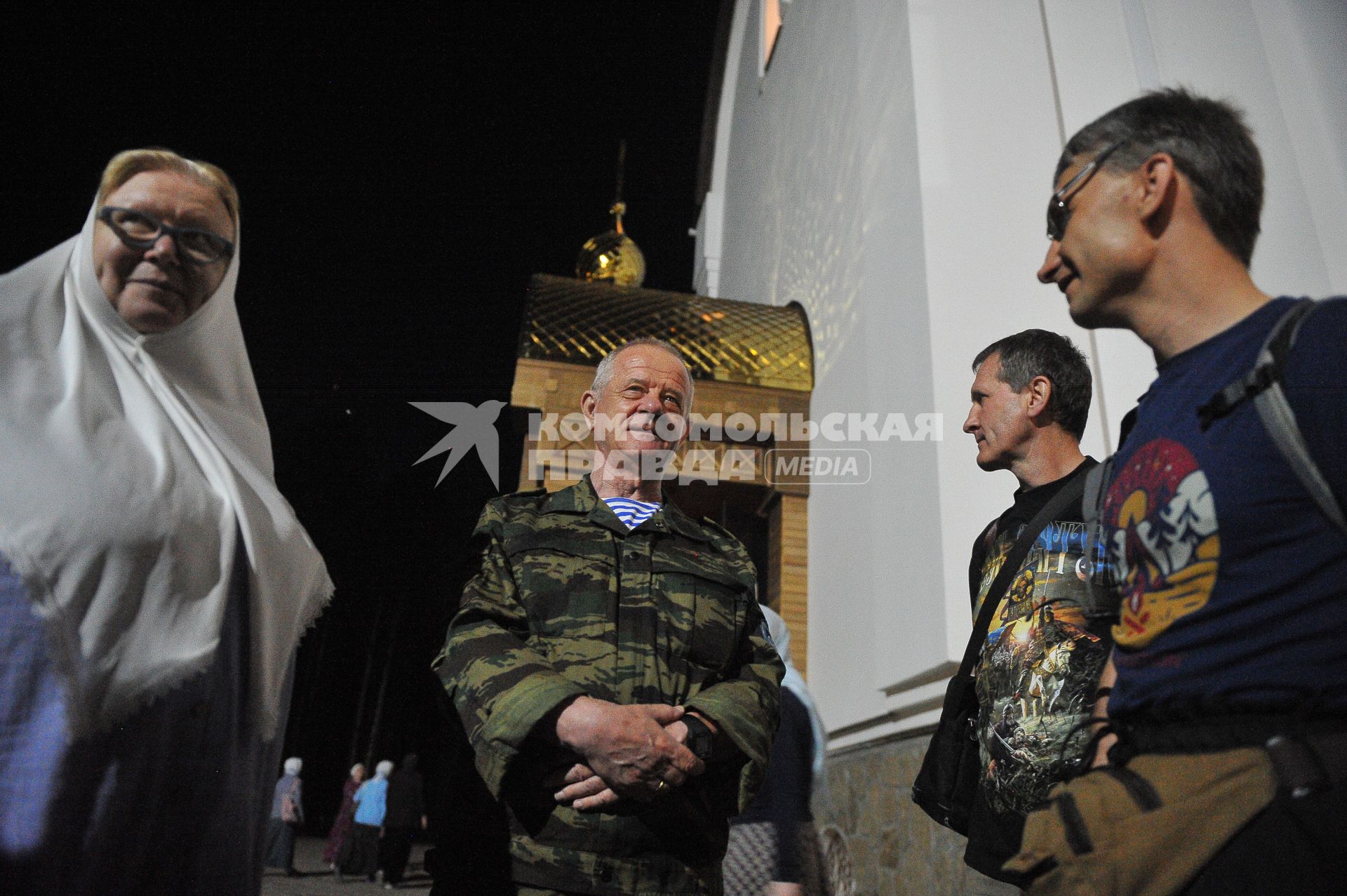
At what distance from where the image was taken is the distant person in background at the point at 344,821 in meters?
10.0

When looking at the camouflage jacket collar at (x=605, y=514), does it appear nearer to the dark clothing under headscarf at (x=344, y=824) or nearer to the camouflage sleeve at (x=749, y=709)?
the camouflage sleeve at (x=749, y=709)

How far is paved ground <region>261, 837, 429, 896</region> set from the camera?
6.85 m

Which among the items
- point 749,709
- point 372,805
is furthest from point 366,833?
point 749,709

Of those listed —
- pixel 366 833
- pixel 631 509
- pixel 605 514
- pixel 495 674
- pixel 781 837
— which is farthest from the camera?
pixel 366 833

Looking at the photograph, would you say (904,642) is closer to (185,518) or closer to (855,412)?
(855,412)

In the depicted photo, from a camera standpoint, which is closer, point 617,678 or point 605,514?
point 617,678

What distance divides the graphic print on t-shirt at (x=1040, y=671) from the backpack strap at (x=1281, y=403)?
536mm

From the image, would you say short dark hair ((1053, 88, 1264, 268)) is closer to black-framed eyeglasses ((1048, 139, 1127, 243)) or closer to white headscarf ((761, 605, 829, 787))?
black-framed eyeglasses ((1048, 139, 1127, 243))

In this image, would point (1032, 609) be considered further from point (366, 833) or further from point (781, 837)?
point (366, 833)

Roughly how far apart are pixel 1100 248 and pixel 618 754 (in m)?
1.13

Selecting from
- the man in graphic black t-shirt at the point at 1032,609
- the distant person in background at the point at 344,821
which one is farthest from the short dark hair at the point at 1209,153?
the distant person in background at the point at 344,821

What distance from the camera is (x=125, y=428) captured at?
1178 mm

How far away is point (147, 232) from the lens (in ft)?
4.08

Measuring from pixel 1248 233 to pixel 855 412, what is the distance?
11.8 feet
